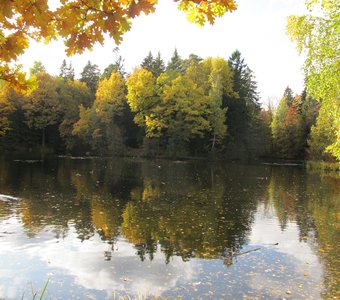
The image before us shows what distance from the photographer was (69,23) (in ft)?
11.5

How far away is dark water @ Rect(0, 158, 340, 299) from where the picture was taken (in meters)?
7.95

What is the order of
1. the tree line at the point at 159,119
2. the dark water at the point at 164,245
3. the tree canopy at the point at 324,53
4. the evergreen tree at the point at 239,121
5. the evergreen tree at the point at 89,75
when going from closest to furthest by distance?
the dark water at the point at 164,245
the tree canopy at the point at 324,53
the tree line at the point at 159,119
the evergreen tree at the point at 239,121
the evergreen tree at the point at 89,75

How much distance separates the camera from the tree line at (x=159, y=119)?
54.7 metres

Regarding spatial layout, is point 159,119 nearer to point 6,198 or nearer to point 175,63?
point 175,63

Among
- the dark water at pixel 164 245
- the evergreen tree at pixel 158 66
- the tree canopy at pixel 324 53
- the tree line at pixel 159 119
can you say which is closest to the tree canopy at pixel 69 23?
the dark water at pixel 164 245

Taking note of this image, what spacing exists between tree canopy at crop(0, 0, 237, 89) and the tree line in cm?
4957

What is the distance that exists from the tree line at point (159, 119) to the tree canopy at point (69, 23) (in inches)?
1952

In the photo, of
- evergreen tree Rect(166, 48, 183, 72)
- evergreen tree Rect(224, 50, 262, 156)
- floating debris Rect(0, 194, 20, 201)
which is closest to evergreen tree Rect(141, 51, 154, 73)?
evergreen tree Rect(166, 48, 183, 72)

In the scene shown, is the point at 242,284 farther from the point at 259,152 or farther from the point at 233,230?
the point at 259,152

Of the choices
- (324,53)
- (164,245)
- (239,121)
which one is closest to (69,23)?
(164,245)

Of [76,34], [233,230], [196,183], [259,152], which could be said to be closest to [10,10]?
[76,34]

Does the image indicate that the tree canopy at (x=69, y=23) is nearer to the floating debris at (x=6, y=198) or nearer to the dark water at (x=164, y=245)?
the dark water at (x=164, y=245)

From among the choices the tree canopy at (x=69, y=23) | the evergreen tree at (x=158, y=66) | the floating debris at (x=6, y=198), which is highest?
the evergreen tree at (x=158, y=66)

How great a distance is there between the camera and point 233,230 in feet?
43.2
